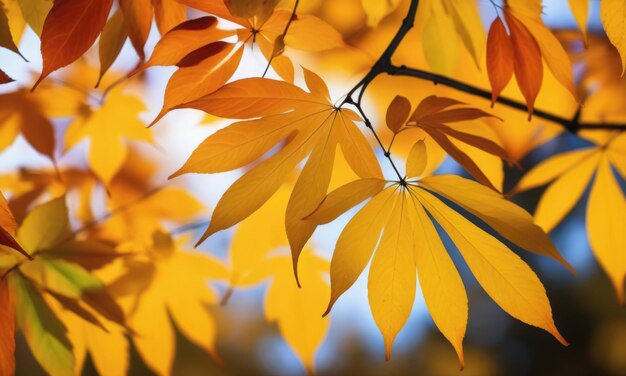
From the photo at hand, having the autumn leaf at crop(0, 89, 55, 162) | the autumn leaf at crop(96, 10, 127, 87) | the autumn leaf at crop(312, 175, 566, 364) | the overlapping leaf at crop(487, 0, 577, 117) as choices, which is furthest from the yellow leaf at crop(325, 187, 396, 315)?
the autumn leaf at crop(0, 89, 55, 162)

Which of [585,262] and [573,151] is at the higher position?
[573,151]

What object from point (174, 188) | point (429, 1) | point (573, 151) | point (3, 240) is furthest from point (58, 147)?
point (573, 151)

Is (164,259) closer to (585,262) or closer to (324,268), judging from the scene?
(324,268)

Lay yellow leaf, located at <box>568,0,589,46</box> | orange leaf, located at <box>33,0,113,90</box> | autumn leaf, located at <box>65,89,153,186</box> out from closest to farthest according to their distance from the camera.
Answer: orange leaf, located at <box>33,0,113,90</box> → yellow leaf, located at <box>568,0,589,46</box> → autumn leaf, located at <box>65,89,153,186</box>

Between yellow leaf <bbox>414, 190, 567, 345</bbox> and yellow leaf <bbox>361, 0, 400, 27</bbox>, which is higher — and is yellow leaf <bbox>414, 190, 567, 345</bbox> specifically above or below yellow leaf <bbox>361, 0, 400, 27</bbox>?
below

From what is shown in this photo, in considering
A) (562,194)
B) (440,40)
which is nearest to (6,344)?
(440,40)

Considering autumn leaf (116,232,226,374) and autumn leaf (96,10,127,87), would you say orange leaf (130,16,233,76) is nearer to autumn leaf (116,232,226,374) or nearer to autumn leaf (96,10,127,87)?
autumn leaf (96,10,127,87)
